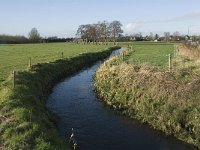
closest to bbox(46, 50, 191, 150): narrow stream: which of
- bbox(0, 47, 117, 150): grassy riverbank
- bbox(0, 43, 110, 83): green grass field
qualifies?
bbox(0, 47, 117, 150): grassy riverbank

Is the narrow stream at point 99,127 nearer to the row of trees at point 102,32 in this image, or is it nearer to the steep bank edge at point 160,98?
the steep bank edge at point 160,98

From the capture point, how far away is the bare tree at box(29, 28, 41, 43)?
172 m

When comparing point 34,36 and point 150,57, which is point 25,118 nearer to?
point 150,57

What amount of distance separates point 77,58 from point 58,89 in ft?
78.5

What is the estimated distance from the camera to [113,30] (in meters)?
181

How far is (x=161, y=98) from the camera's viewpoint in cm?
2580

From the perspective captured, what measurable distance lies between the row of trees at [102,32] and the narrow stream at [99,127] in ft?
466

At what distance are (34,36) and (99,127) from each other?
158512mm

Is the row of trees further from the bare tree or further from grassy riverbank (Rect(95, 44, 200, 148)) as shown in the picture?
grassy riverbank (Rect(95, 44, 200, 148))

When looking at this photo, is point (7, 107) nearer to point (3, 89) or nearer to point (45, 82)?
point (3, 89)

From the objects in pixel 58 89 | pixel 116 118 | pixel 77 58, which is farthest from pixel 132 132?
pixel 77 58

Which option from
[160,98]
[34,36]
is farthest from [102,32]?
[160,98]

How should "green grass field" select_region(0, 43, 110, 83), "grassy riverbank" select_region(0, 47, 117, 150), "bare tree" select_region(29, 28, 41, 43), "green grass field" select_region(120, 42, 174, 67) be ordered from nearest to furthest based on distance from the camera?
"grassy riverbank" select_region(0, 47, 117, 150)
"green grass field" select_region(120, 42, 174, 67)
"green grass field" select_region(0, 43, 110, 83)
"bare tree" select_region(29, 28, 41, 43)

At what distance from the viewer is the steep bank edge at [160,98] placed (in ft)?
75.1
